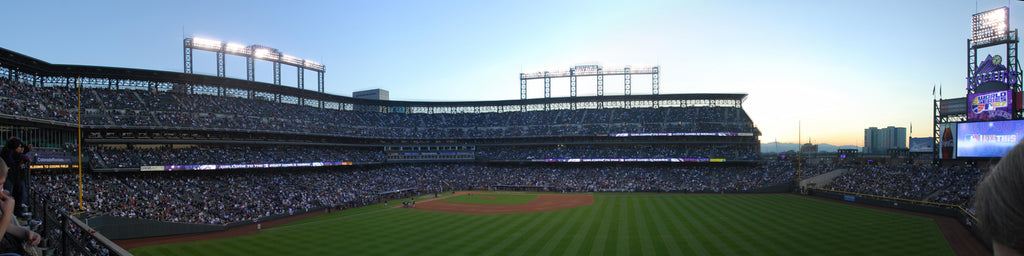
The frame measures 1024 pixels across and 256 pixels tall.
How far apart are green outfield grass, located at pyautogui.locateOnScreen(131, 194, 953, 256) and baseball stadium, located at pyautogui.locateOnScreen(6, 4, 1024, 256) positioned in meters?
0.22

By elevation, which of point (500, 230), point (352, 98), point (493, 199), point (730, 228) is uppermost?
point (352, 98)

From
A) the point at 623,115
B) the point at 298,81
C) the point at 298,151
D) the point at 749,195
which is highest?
the point at 298,81

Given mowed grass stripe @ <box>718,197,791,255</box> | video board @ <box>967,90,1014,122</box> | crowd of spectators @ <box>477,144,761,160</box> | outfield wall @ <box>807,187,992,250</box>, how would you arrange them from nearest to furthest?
mowed grass stripe @ <box>718,197,791,255</box>
outfield wall @ <box>807,187,992,250</box>
video board @ <box>967,90,1014,122</box>
crowd of spectators @ <box>477,144,761,160</box>

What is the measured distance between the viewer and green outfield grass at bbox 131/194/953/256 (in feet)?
80.9

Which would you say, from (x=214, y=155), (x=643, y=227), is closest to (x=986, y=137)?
(x=643, y=227)

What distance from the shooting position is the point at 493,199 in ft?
168

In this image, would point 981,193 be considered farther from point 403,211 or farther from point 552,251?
point 403,211

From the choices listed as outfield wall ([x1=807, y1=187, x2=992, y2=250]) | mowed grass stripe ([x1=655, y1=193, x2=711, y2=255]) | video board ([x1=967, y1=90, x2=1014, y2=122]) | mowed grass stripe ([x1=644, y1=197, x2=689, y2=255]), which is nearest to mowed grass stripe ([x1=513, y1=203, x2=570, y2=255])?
mowed grass stripe ([x1=644, y1=197, x2=689, y2=255])

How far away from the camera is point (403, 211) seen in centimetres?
4112

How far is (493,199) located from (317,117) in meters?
29.8

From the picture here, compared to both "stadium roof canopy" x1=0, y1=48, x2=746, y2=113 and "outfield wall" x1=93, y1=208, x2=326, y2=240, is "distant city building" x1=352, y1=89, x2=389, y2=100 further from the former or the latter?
"outfield wall" x1=93, y1=208, x2=326, y2=240

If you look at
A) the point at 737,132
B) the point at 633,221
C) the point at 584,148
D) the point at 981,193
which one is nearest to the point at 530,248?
the point at 633,221

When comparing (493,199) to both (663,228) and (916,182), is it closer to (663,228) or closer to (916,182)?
(663,228)

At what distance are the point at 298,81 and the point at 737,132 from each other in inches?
2575
